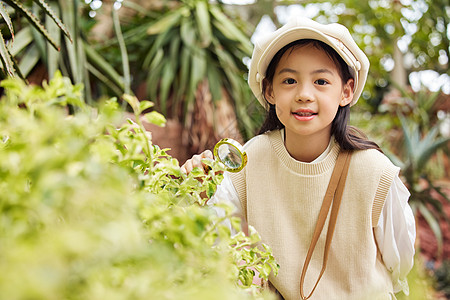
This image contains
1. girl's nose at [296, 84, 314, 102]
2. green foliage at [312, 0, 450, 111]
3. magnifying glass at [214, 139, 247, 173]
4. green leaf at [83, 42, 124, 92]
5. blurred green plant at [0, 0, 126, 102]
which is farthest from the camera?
green foliage at [312, 0, 450, 111]

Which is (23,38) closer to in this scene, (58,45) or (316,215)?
(58,45)

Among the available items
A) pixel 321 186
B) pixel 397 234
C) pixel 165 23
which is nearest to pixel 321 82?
pixel 321 186

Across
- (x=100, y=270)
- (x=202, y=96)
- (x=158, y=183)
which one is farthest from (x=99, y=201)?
(x=202, y=96)

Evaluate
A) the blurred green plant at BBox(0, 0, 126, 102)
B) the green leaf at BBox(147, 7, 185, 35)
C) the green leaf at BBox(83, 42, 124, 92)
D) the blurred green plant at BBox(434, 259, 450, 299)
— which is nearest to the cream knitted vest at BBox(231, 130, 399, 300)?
the blurred green plant at BBox(0, 0, 126, 102)

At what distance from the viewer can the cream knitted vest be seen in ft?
3.83

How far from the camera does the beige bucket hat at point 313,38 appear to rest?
1.12 meters

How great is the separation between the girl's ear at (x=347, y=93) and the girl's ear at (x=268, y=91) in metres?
0.20

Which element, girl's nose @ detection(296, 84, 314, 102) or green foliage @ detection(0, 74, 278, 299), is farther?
girl's nose @ detection(296, 84, 314, 102)

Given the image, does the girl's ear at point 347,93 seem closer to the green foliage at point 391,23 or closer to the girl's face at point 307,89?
the girl's face at point 307,89

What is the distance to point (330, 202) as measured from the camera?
119cm

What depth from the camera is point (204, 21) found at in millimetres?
2605

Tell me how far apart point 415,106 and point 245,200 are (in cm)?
480

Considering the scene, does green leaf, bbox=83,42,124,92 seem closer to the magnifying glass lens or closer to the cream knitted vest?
the cream knitted vest

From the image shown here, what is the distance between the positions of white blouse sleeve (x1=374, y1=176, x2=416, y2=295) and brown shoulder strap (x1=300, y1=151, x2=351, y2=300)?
0.42 ft
